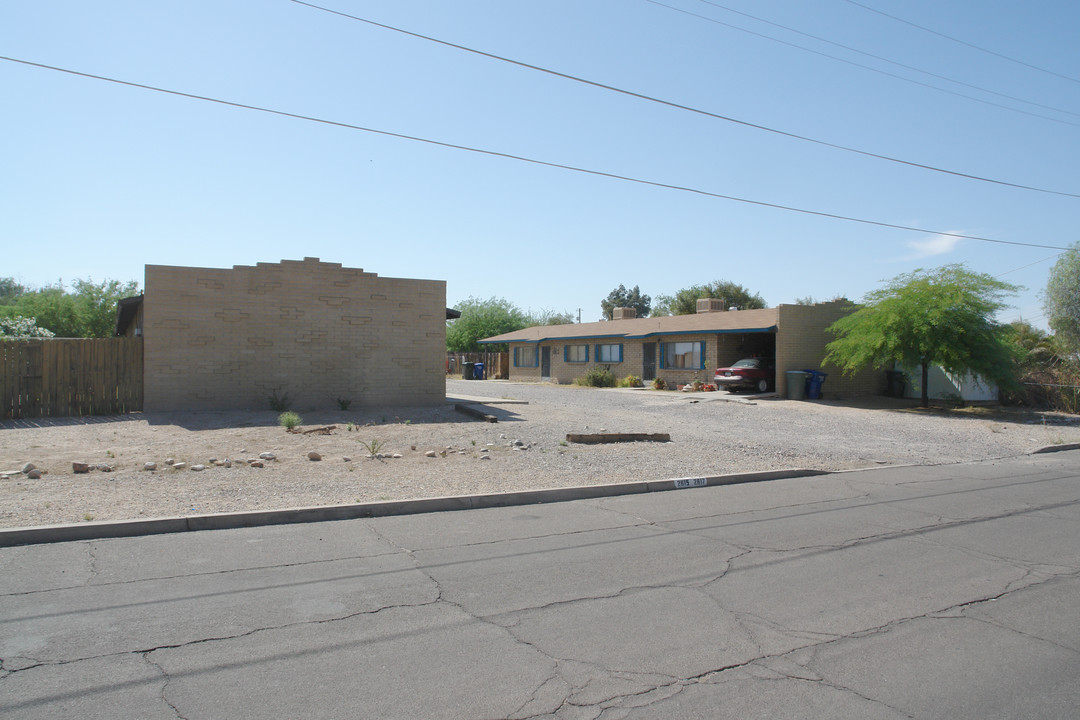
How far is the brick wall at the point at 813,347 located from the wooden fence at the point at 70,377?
2281 cm

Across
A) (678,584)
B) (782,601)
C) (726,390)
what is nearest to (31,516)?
(678,584)

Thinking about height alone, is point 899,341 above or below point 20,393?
above

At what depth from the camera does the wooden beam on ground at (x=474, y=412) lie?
1792cm

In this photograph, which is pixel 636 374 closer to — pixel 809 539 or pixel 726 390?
pixel 726 390

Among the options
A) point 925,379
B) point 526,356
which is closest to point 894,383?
point 925,379

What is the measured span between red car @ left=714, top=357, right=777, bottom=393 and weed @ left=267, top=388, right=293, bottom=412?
1840 centimetres

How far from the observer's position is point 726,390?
1220 inches

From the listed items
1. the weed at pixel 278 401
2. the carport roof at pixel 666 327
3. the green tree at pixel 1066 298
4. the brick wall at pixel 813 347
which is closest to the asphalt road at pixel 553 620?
the weed at pixel 278 401

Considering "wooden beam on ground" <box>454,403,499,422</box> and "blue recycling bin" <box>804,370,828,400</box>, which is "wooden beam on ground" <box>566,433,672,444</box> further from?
"blue recycling bin" <box>804,370,828,400</box>

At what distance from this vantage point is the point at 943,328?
2342 centimetres

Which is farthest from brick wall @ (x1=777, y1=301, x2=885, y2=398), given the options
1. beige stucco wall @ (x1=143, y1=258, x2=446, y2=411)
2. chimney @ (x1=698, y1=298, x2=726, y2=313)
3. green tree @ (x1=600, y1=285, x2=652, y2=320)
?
green tree @ (x1=600, y1=285, x2=652, y2=320)

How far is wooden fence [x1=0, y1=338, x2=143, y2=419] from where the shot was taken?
1650cm

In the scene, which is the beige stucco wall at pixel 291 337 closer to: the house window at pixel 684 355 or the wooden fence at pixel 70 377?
the wooden fence at pixel 70 377

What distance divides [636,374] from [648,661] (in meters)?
33.6
